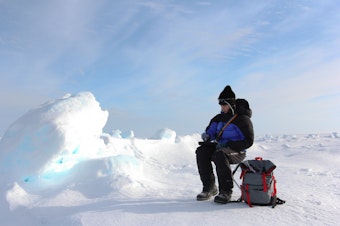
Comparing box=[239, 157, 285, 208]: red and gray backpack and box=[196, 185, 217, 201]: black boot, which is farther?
Result: box=[196, 185, 217, 201]: black boot

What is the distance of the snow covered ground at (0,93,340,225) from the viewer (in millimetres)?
3219

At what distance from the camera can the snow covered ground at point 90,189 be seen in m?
3.22

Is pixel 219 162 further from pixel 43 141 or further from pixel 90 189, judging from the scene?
pixel 43 141

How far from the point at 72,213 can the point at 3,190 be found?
65.7 inches

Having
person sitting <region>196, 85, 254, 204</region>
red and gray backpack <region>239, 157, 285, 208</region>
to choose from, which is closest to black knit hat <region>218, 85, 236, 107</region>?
person sitting <region>196, 85, 254, 204</region>

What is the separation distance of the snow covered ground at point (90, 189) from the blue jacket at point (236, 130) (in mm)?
679

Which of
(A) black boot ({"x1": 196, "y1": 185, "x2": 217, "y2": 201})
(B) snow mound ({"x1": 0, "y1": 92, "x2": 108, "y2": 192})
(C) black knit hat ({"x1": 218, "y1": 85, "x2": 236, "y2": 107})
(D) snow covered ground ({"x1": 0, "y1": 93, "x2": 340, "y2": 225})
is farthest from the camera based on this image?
(B) snow mound ({"x1": 0, "y1": 92, "x2": 108, "y2": 192})

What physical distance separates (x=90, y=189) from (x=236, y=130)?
7.78ft

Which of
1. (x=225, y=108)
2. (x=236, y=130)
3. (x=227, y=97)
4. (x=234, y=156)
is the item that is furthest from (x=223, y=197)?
(x=227, y=97)

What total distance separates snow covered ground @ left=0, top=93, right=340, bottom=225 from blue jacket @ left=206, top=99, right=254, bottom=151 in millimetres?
679

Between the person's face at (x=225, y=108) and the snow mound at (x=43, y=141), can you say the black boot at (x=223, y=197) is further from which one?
the snow mound at (x=43, y=141)

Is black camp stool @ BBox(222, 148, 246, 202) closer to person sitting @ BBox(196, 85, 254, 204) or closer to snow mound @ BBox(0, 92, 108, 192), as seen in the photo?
person sitting @ BBox(196, 85, 254, 204)

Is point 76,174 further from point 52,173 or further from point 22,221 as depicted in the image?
point 22,221

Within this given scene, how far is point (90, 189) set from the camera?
4691 millimetres
